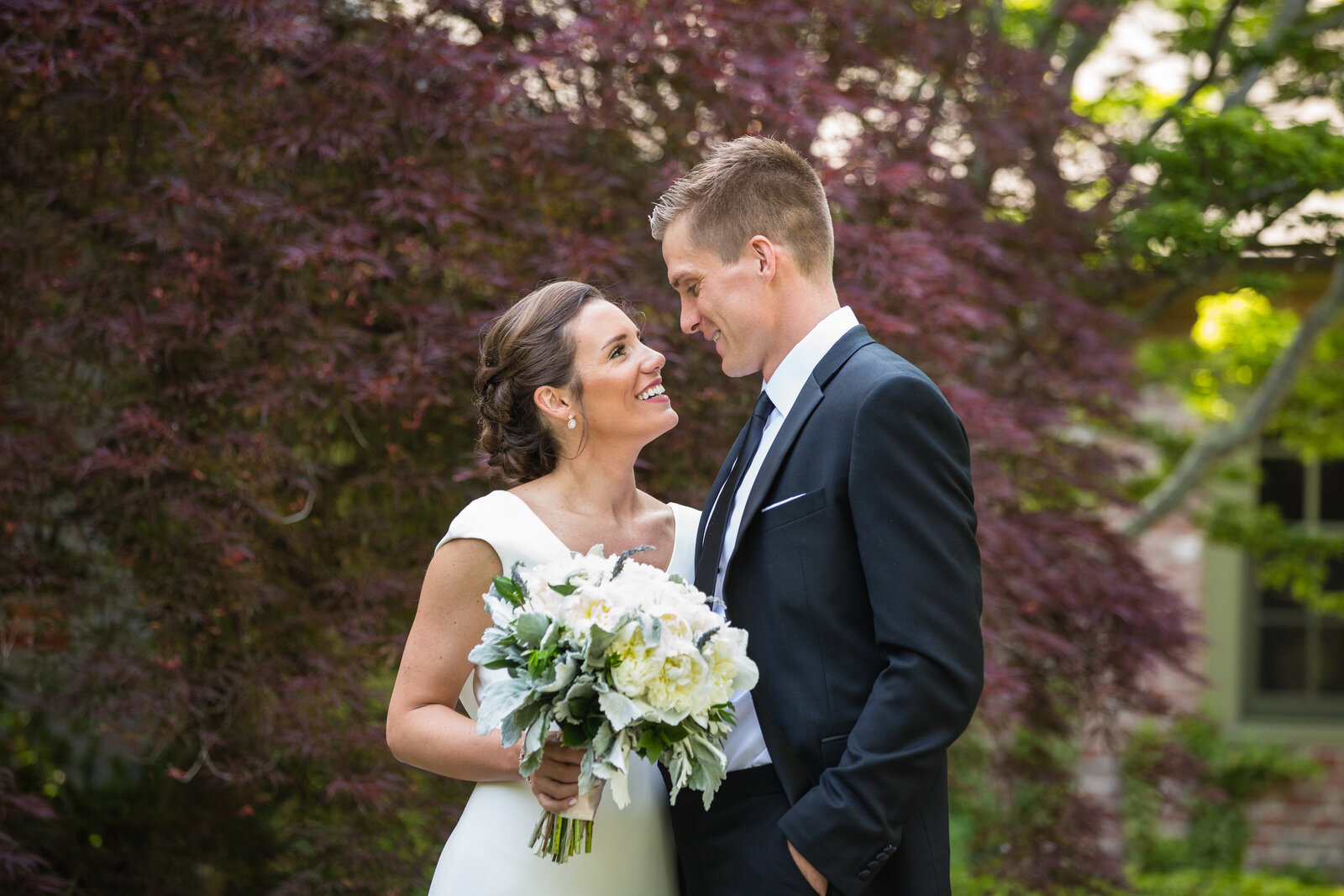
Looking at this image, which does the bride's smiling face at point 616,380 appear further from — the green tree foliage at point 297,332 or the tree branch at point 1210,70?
the tree branch at point 1210,70

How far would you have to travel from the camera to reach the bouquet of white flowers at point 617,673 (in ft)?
6.14

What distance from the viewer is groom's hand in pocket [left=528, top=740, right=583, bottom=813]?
1.99 meters

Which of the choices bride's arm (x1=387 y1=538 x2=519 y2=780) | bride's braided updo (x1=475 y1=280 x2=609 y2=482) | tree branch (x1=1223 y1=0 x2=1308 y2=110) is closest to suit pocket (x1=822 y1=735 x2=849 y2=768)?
bride's arm (x1=387 y1=538 x2=519 y2=780)

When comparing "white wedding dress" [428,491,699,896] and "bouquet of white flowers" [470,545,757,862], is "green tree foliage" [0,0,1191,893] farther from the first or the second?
"bouquet of white flowers" [470,545,757,862]

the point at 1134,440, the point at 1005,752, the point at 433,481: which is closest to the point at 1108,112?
the point at 1134,440

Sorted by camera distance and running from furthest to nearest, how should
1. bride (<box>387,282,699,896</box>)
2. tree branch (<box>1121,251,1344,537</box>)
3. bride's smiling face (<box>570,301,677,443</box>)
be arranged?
tree branch (<box>1121,251,1344,537</box>)
bride's smiling face (<box>570,301,677,443</box>)
bride (<box>387,282,699,896</box>)

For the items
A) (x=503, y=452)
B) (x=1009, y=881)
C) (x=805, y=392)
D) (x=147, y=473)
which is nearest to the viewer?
(x=805, y=392)

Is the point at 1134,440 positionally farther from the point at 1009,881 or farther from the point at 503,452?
the point at 503,452

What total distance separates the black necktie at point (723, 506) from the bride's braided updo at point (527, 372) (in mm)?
448

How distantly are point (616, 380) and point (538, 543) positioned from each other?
0.41 meters

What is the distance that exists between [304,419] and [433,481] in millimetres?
461

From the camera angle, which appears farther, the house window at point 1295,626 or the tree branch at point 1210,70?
the house window at point 1295,626

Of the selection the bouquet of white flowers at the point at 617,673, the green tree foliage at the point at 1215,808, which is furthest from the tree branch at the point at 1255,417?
the bouquet of white flowers at the point at 617,673

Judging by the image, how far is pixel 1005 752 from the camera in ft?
16.0
